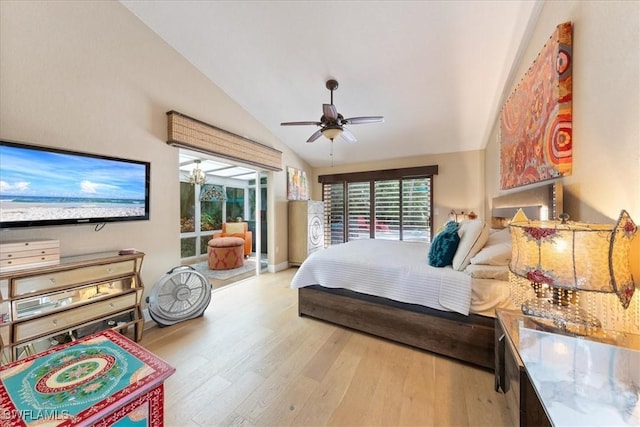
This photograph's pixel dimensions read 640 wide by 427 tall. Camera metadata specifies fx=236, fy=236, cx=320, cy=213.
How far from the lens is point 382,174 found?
5008mm

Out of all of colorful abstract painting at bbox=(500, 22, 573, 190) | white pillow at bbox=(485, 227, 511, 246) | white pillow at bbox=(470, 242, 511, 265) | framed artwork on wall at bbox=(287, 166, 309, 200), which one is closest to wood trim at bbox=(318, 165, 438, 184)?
framed artwork on wall at bbox=(287, 166, 309, 200)

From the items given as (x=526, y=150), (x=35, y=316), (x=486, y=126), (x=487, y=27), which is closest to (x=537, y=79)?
(x=526, y=150)

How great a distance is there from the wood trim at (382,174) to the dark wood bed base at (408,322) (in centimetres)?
323

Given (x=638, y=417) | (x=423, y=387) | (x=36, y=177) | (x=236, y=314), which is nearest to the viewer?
(x=638, y=417)

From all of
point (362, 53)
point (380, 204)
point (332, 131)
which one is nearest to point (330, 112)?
point (332, 131)

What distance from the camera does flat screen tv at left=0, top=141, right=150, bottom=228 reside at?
1.65 m

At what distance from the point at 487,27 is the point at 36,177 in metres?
3.81

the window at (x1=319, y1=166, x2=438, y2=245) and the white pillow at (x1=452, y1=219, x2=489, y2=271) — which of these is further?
the window at (x1=319, y1=166, x2=438, y2=245)

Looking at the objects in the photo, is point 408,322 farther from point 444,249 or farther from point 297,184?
point 297,184

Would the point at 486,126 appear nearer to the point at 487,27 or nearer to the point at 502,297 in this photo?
the point at 487,27

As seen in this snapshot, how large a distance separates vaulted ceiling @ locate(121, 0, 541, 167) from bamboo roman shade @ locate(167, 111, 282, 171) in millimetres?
613

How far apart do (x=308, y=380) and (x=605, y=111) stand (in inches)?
88.3

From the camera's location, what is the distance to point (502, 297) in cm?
170

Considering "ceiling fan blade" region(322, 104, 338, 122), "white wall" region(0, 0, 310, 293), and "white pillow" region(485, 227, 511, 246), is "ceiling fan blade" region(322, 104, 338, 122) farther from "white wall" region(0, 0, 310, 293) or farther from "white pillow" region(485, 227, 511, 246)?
"white pillow" region(485, 227, 511, 246)
